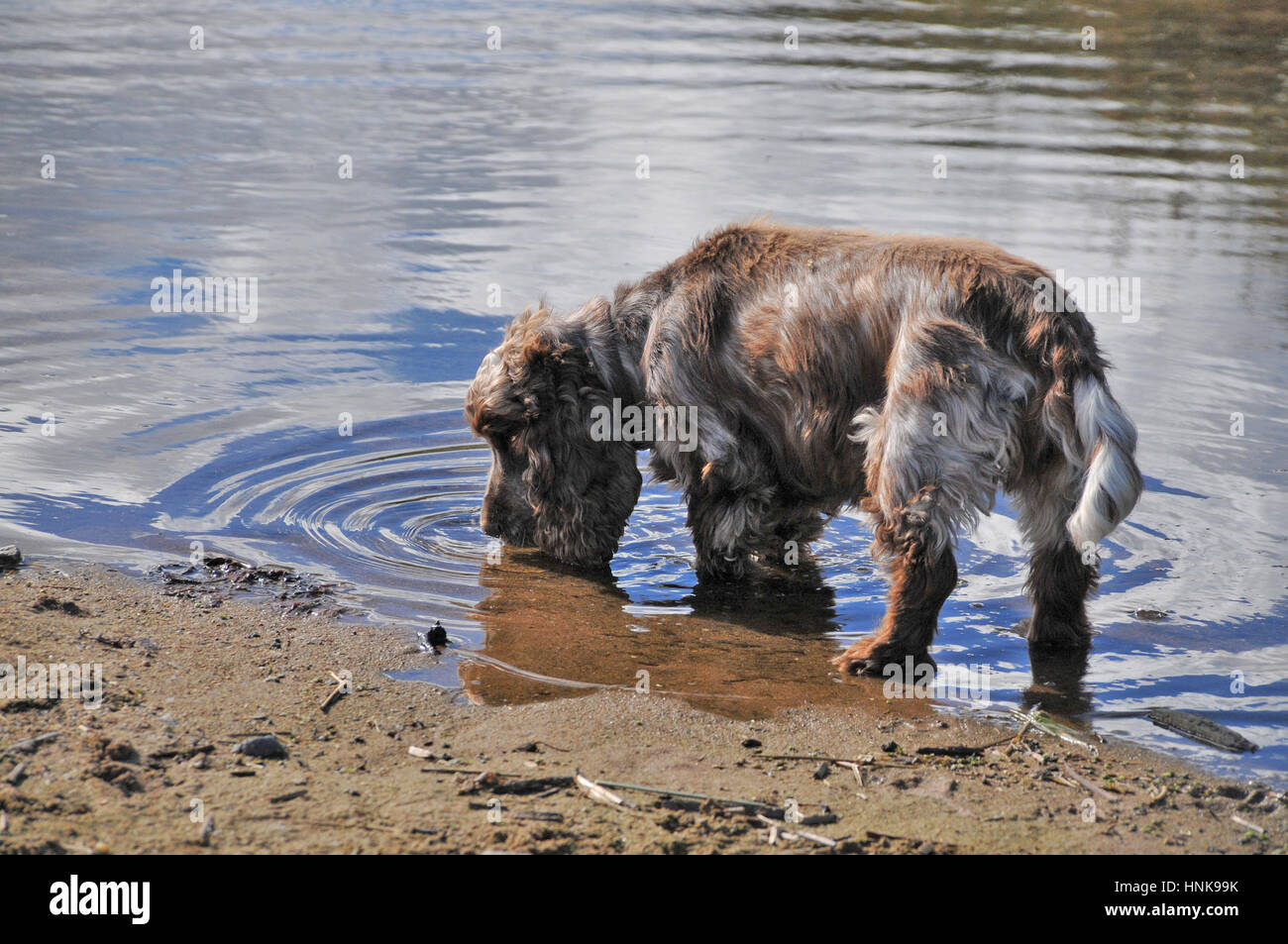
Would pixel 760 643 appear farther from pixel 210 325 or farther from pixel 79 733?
pixel 210 325

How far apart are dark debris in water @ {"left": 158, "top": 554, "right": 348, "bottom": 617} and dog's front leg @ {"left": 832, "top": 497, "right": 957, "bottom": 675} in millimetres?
2370

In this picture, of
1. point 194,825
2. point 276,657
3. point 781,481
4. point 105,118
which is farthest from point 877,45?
point 194,825

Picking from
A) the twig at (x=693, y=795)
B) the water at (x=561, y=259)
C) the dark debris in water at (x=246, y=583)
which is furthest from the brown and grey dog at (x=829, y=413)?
the twig at (x=693, y=795)

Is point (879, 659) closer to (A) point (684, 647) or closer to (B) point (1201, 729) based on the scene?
(A) point (684, 647)

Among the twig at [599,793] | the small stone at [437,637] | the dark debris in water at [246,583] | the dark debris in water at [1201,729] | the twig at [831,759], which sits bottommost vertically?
the dark debris in water at [1201,729]

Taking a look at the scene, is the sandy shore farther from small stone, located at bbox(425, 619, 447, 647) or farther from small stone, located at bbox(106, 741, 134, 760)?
small stone, located at bbox(425, 619, 447, 647)

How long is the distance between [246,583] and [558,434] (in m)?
1.67

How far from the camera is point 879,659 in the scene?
19.6ft

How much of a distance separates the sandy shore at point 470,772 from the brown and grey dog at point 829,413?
2.92 feet

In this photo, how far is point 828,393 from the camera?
245 inches

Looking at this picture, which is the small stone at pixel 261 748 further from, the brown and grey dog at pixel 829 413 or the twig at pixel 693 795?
the brown and grey dog at pixel 829 413

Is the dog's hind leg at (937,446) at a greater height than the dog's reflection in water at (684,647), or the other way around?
the dog's hind leg at (937,446)

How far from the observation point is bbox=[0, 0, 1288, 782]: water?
6555 mm

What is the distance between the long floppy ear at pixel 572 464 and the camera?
7086 millimetres
